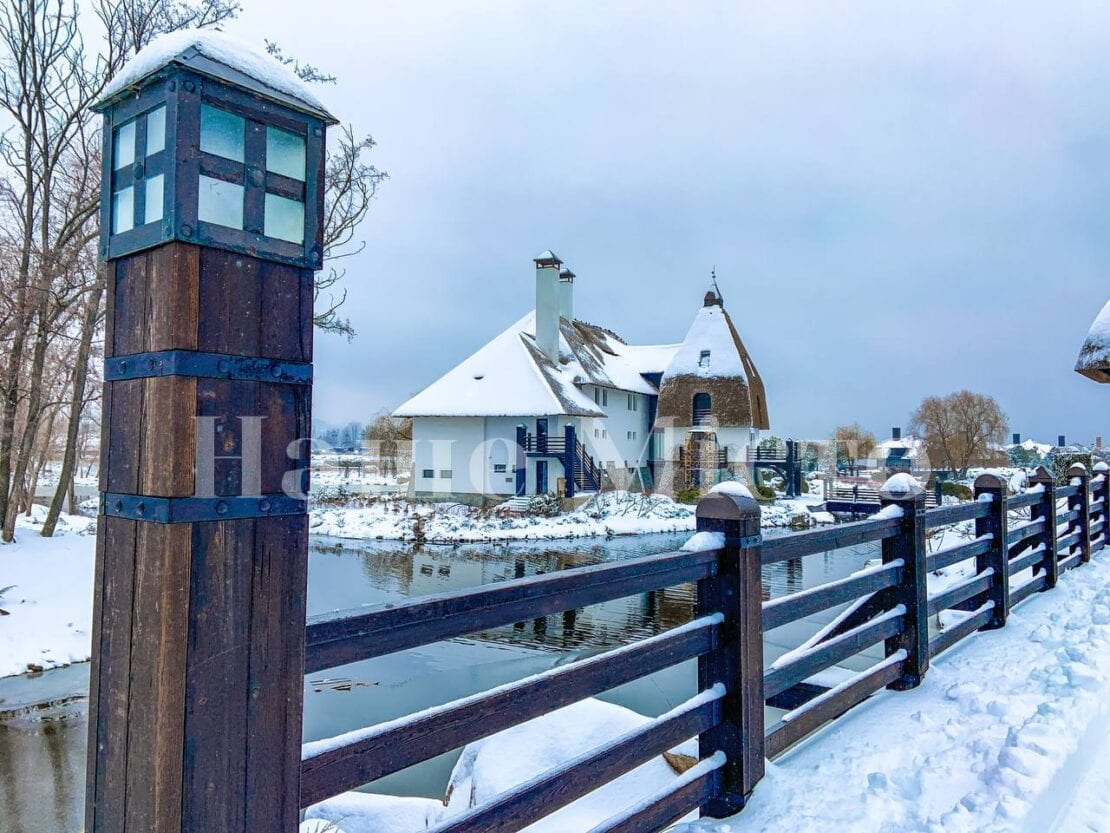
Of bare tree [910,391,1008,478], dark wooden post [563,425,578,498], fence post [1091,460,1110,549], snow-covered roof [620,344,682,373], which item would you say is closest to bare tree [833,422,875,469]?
bare tree [910,391,1008,478]

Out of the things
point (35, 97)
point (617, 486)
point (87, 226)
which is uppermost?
point (35, 97)

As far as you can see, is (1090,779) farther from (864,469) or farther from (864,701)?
(864,469)

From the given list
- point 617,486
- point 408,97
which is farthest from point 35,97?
point 617,486

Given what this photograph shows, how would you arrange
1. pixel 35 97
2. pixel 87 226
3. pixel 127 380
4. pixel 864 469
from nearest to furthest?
1. pixel 127 380
2. pixel 35 97
3. pixel 87 226
4. pixel 864 469

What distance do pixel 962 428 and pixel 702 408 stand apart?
2181 centimetres

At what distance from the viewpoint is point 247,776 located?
1.28 metres

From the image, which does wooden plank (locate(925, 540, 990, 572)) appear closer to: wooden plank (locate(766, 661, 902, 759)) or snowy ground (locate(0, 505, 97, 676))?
wooden plank (locate(766, 661, 902, 759))

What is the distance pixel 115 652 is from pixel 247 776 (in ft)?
1.07

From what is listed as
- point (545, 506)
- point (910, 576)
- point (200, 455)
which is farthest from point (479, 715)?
point (545, 506)

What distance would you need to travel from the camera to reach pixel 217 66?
4.18 ft

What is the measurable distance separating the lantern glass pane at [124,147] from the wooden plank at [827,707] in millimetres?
2766

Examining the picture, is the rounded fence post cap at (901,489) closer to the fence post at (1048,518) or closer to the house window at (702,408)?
the fence post at (1048,518)

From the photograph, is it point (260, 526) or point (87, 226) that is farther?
point (87, 226)

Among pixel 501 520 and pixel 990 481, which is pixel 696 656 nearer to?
pixel 990 481
